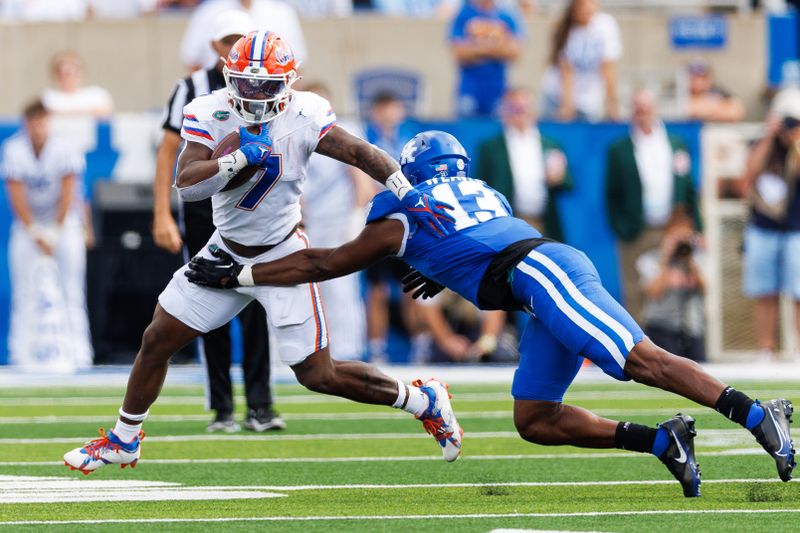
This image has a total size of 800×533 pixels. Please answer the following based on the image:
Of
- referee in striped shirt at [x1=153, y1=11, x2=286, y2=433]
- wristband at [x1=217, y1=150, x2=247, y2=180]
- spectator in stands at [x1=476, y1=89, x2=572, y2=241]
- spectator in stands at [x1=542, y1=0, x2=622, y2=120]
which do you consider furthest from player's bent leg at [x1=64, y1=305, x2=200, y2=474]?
spectator in stands at [x1=542, y1=0, x2=622, y2=120]

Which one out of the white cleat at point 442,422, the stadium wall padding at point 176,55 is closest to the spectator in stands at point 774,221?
the stadium wall padding at point 176,55

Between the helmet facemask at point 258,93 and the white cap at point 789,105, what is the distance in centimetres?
720

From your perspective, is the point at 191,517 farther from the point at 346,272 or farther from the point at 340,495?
the point at 346,272

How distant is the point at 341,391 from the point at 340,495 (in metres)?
0.67

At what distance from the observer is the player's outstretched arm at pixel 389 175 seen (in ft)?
17.5

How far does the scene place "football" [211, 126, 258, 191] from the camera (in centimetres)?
564

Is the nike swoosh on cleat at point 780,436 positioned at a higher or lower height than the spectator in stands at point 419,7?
lower

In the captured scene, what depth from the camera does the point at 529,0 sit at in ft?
48.8

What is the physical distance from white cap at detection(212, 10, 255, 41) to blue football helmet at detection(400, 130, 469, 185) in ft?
6.48

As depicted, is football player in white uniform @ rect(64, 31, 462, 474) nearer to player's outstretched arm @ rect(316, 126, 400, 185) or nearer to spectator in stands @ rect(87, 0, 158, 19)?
player's outstretched arm @ rect(316, 126, 400, 185)

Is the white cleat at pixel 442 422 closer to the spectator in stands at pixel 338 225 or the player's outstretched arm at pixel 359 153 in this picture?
the player's outstretched arm at pixel 359 153

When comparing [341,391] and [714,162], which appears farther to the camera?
[714,162]

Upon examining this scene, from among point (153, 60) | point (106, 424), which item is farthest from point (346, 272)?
point (153, 60)

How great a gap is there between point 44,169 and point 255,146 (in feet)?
20.5
